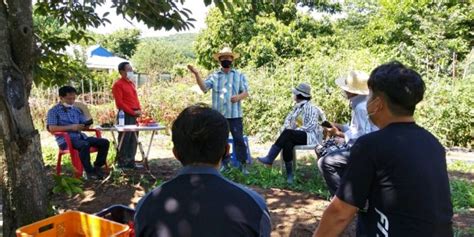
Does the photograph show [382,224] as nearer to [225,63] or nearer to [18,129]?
[18,129]

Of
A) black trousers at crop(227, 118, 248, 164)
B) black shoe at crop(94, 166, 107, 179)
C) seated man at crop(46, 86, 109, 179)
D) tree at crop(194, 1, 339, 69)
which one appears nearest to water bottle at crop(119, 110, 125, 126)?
seated man at crop(46, 86, 109, 179)

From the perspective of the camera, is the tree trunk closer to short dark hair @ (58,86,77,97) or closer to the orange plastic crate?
the orange plastic crate

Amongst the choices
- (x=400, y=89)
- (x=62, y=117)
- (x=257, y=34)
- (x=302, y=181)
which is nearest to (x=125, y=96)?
(x=62, y=117)

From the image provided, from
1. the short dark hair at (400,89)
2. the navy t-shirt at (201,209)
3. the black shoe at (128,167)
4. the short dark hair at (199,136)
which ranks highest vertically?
the short dark hair at (400,89)

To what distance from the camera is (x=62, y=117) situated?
5984mm

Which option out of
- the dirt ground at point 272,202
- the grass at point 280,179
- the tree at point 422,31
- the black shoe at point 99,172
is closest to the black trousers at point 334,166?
the dirt ground at point 272,202

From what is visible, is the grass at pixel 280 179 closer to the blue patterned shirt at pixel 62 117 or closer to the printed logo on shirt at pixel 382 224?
the blue patterned shirt at pixel 62 117

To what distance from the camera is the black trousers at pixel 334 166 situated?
14.3 feet

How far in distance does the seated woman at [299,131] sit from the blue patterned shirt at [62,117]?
2471mm

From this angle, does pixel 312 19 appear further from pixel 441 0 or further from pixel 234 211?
pixel 234 211

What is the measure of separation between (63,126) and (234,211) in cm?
490

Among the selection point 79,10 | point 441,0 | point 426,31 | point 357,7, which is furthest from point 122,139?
point 357,7

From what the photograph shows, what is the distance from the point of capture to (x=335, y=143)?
5.02m

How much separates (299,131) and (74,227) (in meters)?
3.25
